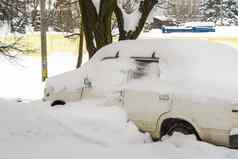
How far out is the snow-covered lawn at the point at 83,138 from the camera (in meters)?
5.62

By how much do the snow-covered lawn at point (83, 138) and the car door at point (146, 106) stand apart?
14 cm

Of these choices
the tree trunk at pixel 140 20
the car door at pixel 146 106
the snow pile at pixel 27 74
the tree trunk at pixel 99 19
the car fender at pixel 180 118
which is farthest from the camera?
the snow pile at pixel 27 74

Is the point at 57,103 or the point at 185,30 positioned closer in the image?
the point at 57,103

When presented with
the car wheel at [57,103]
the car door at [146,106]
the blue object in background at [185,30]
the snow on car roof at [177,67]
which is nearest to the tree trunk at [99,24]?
the snow on car roof at [177,67]

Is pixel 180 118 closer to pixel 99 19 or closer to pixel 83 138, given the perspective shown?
pixel 83 138

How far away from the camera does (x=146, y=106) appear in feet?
22.4

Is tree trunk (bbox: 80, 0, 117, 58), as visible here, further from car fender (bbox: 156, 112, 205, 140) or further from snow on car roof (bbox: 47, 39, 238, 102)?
car fender (bbox: 156, 112, 205, 140)

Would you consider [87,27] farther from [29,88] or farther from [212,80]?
[29,88]

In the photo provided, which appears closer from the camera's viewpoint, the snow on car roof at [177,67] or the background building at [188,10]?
the snow on car roof at [177,67]

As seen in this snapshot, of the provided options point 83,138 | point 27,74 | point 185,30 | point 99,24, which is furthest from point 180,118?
point 185,30

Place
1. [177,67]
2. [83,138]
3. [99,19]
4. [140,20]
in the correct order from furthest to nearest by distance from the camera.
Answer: [140,20]
[99,19]
[177,67]
[83,138]

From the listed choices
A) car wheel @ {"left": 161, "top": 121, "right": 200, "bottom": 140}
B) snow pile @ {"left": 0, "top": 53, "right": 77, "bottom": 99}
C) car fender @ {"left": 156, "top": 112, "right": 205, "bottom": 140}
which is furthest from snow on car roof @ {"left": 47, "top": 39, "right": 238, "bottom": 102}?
snow pile @ {"left": 0, "top": 53, "right": 77, "bottom": 99}

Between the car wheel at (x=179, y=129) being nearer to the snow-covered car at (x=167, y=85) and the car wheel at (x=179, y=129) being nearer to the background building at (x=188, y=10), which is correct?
the snow-covered car at (x=167, y=85)

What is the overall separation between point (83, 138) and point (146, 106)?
113 cm
